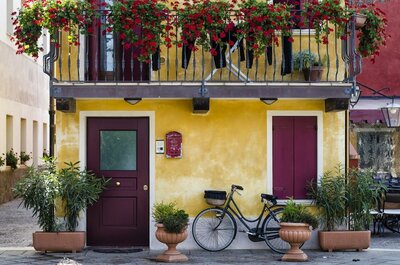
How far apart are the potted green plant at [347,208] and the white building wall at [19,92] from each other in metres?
13.5

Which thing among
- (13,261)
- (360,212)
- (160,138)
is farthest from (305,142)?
(13,261)

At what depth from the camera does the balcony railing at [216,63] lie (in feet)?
47.4

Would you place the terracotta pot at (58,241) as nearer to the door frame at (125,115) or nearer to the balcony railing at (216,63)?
the door frame at (125,115)

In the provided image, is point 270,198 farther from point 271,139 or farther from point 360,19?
point 360,19

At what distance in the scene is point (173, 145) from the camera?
48.8 feet

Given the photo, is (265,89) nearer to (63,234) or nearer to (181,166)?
(181,166)

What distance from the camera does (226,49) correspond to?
47.9 ft

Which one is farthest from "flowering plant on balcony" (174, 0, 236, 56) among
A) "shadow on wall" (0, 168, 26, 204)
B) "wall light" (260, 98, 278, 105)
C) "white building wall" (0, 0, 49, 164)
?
"shadow on wall" (0, 168, 26, 204)

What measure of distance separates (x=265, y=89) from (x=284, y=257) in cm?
260

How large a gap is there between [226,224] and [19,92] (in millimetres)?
15242

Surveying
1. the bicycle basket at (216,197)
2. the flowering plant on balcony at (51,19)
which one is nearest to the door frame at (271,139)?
the bicycle basket at (216,197)

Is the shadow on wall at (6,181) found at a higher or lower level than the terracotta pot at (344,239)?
higher

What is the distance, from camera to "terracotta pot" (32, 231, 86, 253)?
1407cm

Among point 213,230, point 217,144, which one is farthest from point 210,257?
point 217,144
